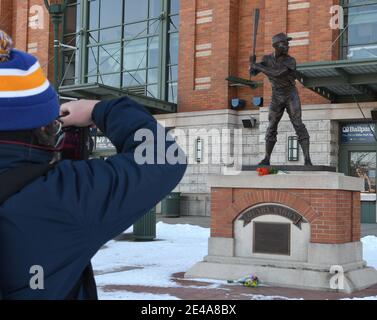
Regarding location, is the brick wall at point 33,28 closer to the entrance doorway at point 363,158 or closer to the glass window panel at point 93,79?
the glass window panel at point 93,79

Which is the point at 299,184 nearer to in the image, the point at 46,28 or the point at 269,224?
the point at 269,224

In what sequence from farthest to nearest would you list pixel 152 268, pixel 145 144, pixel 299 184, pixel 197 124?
pixel 197 124 < pixel 152 268 < pixel 299 184 < pixel 145 144

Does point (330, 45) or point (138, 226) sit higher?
point (330, 45)

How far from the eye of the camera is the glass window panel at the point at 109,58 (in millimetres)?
25531

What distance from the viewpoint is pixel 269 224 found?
31.0ft

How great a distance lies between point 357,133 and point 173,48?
8.72 metres

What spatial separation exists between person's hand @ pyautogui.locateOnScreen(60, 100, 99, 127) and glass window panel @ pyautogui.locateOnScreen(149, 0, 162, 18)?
2381cm

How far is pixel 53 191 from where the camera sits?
1.53 metres

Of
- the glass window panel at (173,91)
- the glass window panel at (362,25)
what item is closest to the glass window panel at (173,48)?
the glass window panel at (173,91)

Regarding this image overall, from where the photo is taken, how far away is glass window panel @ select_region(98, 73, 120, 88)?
2547cm

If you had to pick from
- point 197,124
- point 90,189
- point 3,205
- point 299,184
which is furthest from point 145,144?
point 197,124

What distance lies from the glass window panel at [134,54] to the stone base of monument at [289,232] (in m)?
16.0
